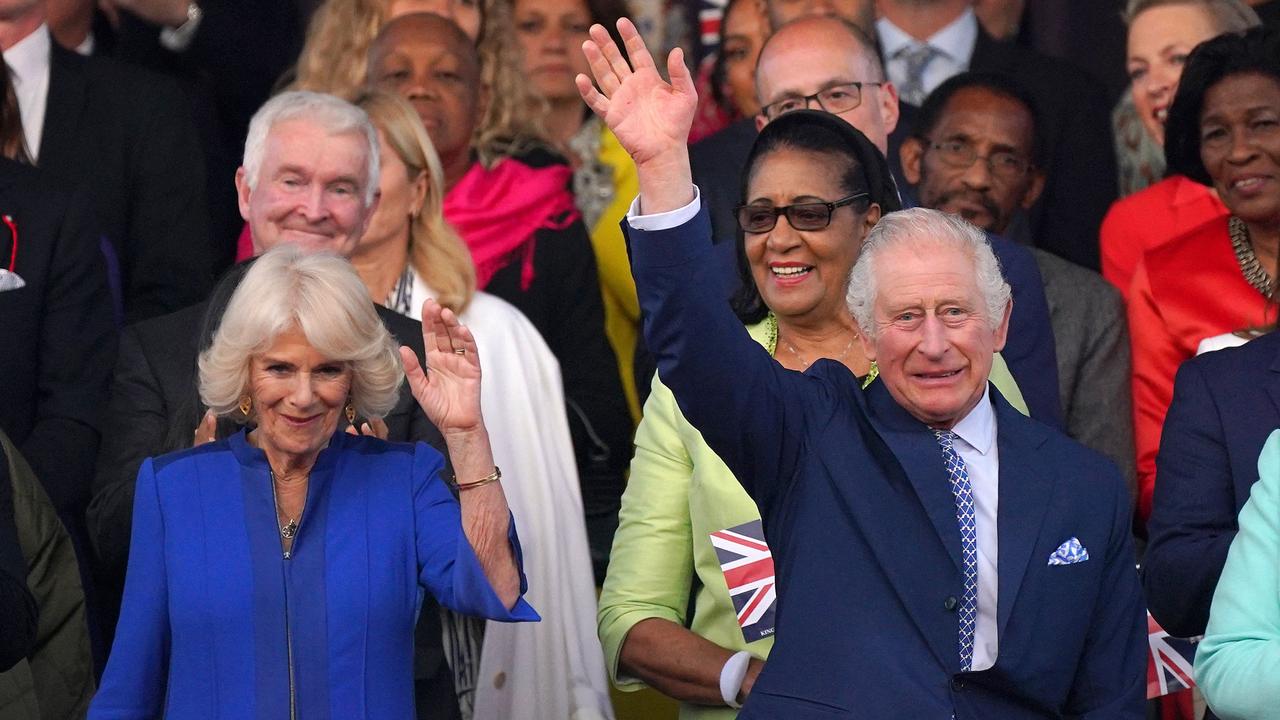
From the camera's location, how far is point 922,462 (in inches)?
141

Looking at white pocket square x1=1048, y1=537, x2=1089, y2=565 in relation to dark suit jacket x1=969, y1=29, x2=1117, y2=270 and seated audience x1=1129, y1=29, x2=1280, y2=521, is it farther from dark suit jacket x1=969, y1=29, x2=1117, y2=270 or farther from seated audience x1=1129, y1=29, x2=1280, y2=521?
dark suit jacket x1=969, y1=29, x2=1117, y2=270

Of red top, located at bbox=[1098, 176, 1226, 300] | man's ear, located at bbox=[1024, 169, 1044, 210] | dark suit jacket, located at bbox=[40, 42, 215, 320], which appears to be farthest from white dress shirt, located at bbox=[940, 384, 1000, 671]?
dark suit jacket, located at bbox=[40, 42, 215, 320]

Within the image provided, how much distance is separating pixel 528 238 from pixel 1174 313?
68.4 inches

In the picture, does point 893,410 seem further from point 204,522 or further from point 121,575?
point 121,575

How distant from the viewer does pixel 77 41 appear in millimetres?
6738

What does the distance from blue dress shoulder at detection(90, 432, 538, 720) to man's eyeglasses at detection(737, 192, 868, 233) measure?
89 centimetres

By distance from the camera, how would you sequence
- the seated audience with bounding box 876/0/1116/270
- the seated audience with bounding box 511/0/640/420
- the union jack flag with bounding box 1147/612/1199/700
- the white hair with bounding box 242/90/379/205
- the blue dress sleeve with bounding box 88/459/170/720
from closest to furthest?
the blue dress sleeve with bounding box 88/459/170/720, the union jack flag with bounding box 1147/612/1199/700, the white hair with bounding box 242/90/379/205, the seated audience with bounding box 511/0/640/420, the seated audience with bounding box 876/0/1116/270

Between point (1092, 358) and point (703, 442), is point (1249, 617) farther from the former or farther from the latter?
point (1092, 358)

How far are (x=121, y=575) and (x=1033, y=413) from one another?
1.96 m

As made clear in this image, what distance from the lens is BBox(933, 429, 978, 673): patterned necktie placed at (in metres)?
3.53

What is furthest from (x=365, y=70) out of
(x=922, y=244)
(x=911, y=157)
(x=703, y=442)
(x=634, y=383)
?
(x=922, y=244)

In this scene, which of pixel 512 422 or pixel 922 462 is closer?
pixel 922 462

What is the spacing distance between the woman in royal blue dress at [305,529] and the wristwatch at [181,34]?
3.08 meters

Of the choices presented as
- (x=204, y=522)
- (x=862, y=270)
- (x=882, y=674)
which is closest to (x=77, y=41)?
(x=204, y=522)
